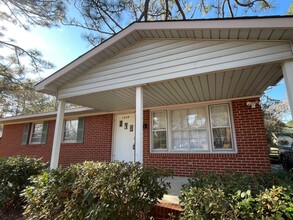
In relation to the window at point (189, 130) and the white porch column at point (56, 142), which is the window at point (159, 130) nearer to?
the window at point (189, 130)

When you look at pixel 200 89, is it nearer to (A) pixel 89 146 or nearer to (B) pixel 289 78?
(B) pixel 289 78

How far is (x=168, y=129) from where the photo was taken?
630 cm

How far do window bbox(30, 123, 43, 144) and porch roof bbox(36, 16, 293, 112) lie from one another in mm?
5226

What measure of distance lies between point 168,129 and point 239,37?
387 cm

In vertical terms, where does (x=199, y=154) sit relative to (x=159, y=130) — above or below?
below

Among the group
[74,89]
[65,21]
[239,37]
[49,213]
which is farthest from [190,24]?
[65,21]

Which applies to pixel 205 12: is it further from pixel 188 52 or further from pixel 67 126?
pixel 67 126

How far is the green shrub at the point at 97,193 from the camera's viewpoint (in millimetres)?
2402

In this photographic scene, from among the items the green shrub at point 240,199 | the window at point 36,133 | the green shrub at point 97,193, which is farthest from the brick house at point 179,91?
the window at point 36,133

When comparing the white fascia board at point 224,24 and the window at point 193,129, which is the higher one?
the white fascia board at point 224,24

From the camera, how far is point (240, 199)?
75.7 inches

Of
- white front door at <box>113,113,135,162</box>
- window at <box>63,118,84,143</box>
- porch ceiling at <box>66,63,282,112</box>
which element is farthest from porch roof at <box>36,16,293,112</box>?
Result: window at <box>63,118,84,143</box>

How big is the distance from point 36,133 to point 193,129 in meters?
8.44

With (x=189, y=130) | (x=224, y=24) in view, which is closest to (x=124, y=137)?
(x=189, y=130)
